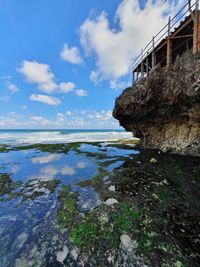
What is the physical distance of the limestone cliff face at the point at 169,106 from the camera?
9891mm

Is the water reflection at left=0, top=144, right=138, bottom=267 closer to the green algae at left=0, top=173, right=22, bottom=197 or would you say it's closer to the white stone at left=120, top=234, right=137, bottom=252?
the green algae at left=0, top=173, right=22, bottom=197

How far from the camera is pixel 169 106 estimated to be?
12.2 meters

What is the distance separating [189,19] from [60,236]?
1578 cm

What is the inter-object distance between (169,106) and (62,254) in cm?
1190

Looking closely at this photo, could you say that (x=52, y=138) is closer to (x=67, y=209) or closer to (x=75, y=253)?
(x=67, y=209)

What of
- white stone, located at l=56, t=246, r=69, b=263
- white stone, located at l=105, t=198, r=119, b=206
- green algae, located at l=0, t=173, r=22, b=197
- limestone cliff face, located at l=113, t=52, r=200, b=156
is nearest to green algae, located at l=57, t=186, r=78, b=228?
white stone, located at l=56, t=246, r=69, b=263

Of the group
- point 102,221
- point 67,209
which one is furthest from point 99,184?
point 102,221

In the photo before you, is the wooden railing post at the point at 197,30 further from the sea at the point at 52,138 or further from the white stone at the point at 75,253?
the sea at the point at 52,138

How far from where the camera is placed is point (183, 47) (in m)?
16.2

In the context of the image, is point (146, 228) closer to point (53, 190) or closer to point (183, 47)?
point (53, 190)

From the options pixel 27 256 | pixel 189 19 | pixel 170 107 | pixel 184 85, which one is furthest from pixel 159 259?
pixel 189 19

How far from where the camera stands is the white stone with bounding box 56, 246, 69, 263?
3.15 metres

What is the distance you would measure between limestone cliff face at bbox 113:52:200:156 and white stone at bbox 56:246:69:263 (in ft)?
32.5

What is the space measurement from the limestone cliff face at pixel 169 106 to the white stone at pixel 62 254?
9898mm
